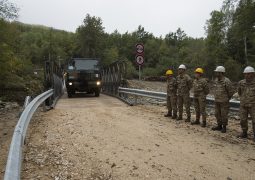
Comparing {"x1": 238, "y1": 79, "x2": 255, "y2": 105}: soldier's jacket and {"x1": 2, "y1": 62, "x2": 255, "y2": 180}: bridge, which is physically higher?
{"x1": 238, "y1": 79, "x2": 255, "y2": 105}: soldier's jacket

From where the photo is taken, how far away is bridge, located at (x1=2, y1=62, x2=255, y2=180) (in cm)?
595

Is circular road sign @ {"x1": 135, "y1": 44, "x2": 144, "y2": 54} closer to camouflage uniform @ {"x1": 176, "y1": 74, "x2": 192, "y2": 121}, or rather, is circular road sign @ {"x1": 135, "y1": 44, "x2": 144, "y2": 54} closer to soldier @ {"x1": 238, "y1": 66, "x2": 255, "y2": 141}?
camouflage uniform @ {"x1": 176, "y1": 74, "x2": 192, "y2": 121}

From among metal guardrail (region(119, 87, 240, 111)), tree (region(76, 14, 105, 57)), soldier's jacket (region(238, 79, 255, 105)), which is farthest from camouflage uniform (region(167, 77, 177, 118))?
tree (region(76, 14, 105, 57))

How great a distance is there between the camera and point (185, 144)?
8.02 metres

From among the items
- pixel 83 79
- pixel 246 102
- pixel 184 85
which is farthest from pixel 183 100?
pixel 83 79

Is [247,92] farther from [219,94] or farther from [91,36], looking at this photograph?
[91,36]

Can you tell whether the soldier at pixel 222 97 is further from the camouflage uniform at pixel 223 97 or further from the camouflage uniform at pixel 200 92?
the camouflage uniform at pixel 200 92

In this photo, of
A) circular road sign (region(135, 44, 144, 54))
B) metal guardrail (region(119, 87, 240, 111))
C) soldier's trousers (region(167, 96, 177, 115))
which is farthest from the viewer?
circular road sign (region(135, 44, 144, 54))

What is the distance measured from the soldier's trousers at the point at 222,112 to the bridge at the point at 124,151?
1.16ft

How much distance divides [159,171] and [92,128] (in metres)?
3.83

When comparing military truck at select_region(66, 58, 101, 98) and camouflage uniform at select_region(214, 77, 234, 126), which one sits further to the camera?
military truck at select_region(66, 58, 101, 98)

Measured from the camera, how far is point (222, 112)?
→ 10.0 m

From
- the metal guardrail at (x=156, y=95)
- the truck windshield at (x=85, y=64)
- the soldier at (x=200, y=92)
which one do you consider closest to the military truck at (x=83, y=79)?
the truck windshield at (x=85, y=64)

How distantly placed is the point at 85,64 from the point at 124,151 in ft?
51.5
